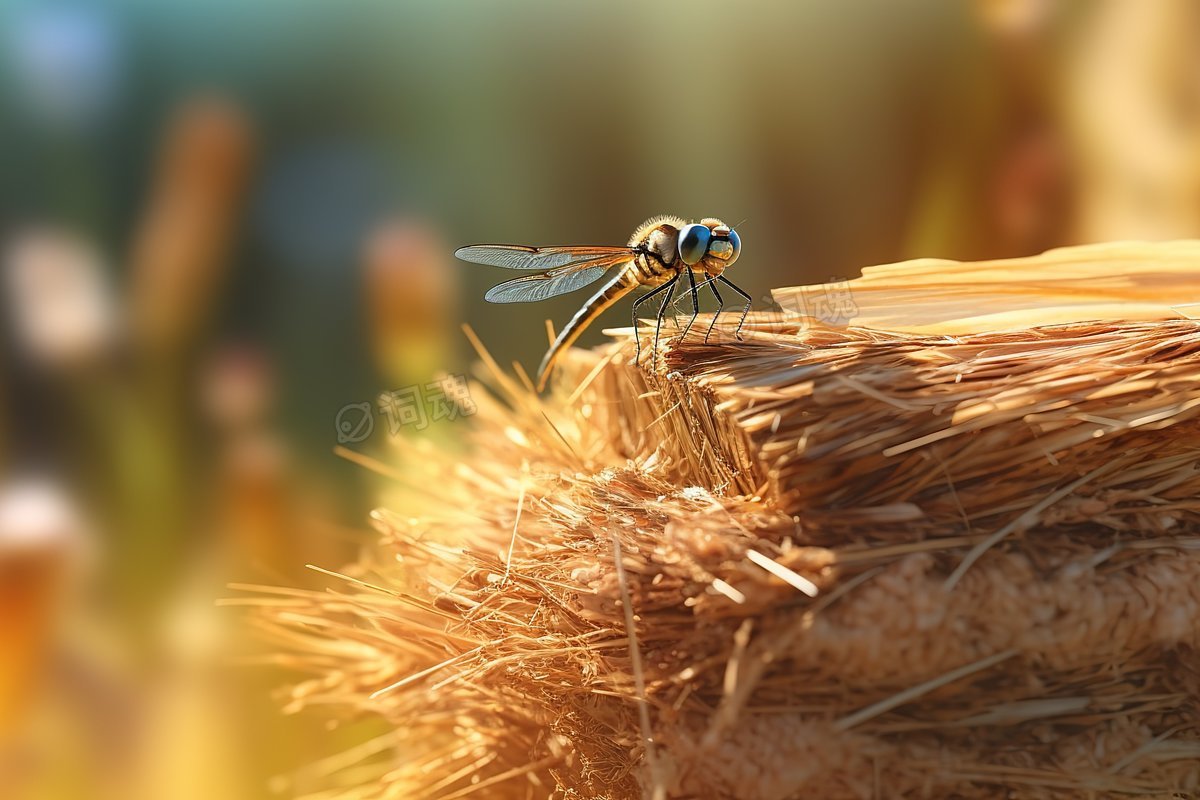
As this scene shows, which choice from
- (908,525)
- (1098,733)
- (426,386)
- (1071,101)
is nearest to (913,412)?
(908,525)

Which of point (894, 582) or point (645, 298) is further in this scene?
point (645, 298)

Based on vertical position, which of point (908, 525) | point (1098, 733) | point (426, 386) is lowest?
point (1098, 733)

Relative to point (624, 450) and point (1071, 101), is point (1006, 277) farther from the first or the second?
point (1071, 101)

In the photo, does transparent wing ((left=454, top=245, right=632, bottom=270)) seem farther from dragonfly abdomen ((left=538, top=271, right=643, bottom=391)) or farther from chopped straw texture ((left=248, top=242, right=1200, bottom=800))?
chopped straw texture ((left=248, top=242, right=1200, bottom=800))

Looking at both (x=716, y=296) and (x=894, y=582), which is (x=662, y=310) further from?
(x=894, y=582)

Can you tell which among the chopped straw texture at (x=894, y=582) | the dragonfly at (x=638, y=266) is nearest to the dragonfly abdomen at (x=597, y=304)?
the dragonfly at (x=638, y=266)

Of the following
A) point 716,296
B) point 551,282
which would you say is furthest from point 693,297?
point 551,282
